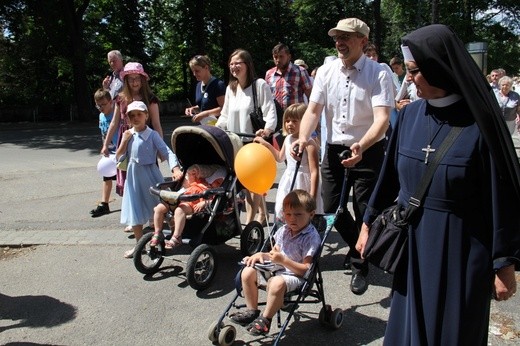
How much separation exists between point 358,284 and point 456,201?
2.23 m

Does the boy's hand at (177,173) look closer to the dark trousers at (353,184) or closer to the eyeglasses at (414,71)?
the dark trousers at (353,184)

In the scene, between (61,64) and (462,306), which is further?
(61,64)

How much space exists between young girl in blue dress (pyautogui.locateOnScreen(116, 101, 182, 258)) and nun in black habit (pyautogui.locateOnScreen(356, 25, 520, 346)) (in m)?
3.39

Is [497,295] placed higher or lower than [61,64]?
lower

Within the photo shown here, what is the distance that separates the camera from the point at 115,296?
4422 mm

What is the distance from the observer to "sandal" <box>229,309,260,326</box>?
3332 mm

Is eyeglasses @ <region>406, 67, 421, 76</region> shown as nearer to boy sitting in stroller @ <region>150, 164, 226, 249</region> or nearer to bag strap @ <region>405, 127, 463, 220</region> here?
bag strap @ <region>405, 127, 463, 220</region>

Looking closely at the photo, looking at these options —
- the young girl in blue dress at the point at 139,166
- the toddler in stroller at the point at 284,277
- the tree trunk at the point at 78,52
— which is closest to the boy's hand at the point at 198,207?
the young girl in blue dress at the point at 139,166

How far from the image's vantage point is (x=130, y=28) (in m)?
26.9

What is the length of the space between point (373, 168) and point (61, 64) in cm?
2604

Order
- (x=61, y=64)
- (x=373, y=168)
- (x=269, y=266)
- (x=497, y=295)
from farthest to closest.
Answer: (x=61, y=64)
(x=373, y=168)
(x=269, y=266)
(x=497, y=295)

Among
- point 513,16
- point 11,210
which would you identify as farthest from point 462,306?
point 513,16

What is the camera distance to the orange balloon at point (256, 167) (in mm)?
3998

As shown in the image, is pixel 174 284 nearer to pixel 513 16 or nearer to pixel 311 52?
pixel 311 52
